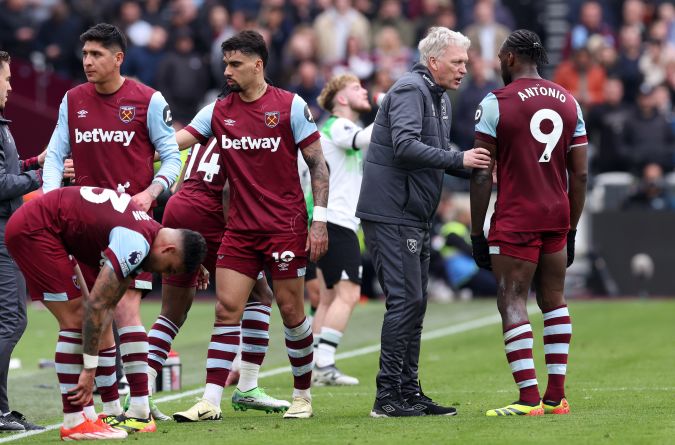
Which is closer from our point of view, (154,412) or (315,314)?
(154,412)

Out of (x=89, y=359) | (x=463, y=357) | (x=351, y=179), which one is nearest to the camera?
(x=89, y=359)

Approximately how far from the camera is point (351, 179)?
12.6 metres

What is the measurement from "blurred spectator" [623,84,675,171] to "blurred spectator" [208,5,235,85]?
684cm

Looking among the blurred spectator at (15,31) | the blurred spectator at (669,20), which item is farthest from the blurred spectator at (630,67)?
the blurred spectator at (15,31)

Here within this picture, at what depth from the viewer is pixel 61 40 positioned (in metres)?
24.5

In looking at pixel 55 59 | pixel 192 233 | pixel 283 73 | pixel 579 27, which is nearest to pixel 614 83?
pixel 579 27

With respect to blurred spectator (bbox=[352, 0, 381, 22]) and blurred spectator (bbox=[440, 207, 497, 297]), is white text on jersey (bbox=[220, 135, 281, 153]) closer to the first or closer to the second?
blurred spectator (bbox=[440, 207, 497, 297])

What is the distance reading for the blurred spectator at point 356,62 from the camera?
23.1 metres

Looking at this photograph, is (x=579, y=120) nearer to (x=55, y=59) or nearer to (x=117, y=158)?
(x=117, y=158)

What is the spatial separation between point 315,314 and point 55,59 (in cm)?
1252

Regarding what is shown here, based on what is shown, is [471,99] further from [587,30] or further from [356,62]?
[587,30]

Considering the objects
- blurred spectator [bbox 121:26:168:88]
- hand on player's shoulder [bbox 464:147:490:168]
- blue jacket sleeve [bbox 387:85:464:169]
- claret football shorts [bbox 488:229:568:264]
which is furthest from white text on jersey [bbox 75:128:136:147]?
blurred spectator [bbox 121:26:168:88]

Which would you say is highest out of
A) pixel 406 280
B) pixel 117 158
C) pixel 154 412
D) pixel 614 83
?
pixel 614 83

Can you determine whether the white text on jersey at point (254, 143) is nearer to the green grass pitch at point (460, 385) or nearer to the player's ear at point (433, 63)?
the player's ear at point (433, 63)
